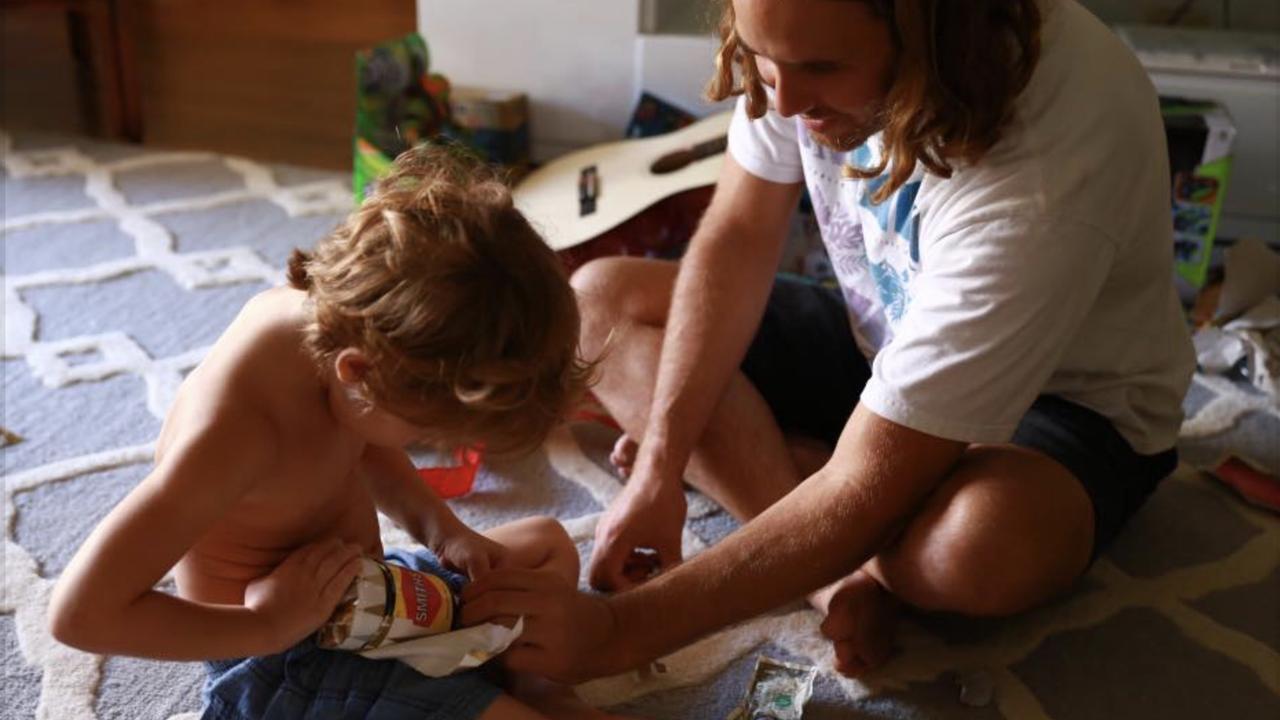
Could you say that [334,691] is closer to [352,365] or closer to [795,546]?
[352,365]

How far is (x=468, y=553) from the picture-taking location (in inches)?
41.0

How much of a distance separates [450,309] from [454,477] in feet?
1.87

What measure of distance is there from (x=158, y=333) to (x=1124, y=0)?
170 centimetres

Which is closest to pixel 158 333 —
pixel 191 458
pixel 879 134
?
pixel 191 458

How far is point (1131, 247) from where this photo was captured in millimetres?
1042

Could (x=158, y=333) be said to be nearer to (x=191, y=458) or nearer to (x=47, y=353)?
(x=47, y=353)

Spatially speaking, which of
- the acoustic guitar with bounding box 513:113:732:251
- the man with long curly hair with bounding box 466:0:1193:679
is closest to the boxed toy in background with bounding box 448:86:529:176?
the acoustic guitar with bounding box 513:113:732:251

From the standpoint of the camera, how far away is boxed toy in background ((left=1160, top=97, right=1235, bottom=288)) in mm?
1807

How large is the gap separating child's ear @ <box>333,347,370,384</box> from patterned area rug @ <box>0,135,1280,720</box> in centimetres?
38

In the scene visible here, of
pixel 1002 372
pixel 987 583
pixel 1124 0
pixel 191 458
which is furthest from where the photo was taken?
pixel 1124 0

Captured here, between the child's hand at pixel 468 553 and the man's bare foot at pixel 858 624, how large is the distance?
298 millimetres

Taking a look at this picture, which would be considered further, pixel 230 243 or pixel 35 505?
pixel 230 243

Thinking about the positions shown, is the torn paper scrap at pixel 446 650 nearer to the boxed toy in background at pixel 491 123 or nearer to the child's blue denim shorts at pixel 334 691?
the child's blue denim shorts at pixel 334 691

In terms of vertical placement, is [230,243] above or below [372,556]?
below
